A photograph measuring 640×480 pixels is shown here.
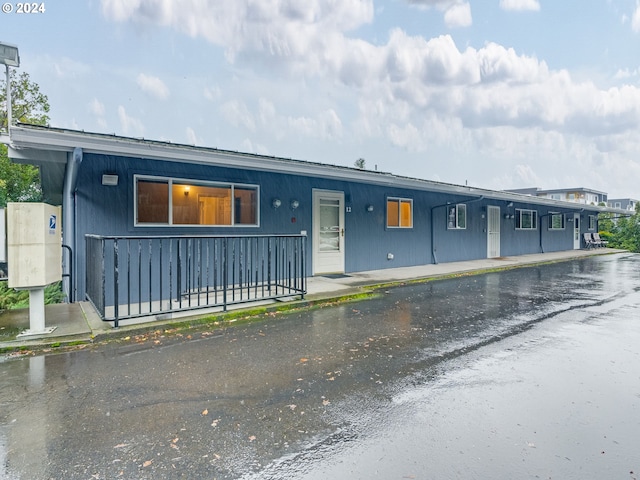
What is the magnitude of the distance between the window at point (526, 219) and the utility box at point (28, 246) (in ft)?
58.5

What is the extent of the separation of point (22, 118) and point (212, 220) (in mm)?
18860

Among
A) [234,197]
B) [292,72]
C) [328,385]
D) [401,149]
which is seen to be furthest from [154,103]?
[328,385]

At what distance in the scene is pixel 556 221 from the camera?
2014 cm

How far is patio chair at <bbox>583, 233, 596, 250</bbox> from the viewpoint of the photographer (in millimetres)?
22344

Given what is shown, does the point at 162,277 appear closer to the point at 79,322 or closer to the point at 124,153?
the point at 79,322

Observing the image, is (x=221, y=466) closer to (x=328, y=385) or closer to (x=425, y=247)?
(x=328, y=385)

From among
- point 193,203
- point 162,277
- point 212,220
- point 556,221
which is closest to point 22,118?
point 193,203

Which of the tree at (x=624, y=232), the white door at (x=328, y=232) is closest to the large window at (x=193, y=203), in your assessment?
the white door at (x=328, y=232)

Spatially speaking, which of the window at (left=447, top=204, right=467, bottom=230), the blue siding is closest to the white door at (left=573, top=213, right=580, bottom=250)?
the blue siding

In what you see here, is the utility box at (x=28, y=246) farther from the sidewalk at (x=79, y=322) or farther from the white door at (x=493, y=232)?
the white door at (x=493, y=232)

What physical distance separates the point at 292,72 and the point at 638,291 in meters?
22.3

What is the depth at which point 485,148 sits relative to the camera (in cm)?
2969

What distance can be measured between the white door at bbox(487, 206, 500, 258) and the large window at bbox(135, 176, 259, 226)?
1124 centimetres

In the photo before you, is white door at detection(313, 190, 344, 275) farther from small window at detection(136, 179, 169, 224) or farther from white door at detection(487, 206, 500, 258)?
white door at detection(487, 206, 500, 258)
